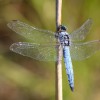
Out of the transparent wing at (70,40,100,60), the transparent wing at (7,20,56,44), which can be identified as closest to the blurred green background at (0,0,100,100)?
the transparent wing at (70,40,100,60)

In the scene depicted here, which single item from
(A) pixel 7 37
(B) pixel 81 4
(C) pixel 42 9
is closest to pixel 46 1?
(C) pixel 42 9

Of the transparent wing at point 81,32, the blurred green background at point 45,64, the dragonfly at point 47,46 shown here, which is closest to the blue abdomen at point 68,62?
the dragonfly at point 47,46

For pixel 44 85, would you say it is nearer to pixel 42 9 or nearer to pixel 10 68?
pixel 10 68

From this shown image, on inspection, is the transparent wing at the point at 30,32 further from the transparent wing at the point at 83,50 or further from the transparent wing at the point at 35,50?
the transparent wing at the point at 83,50

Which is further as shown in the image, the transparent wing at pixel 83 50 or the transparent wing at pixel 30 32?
the transparent wing at pixel 83 50

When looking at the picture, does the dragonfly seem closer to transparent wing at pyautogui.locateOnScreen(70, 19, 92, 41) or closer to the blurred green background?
transparent wing at pyautogui.locateOnScreen(70, 19, 92, 41)
